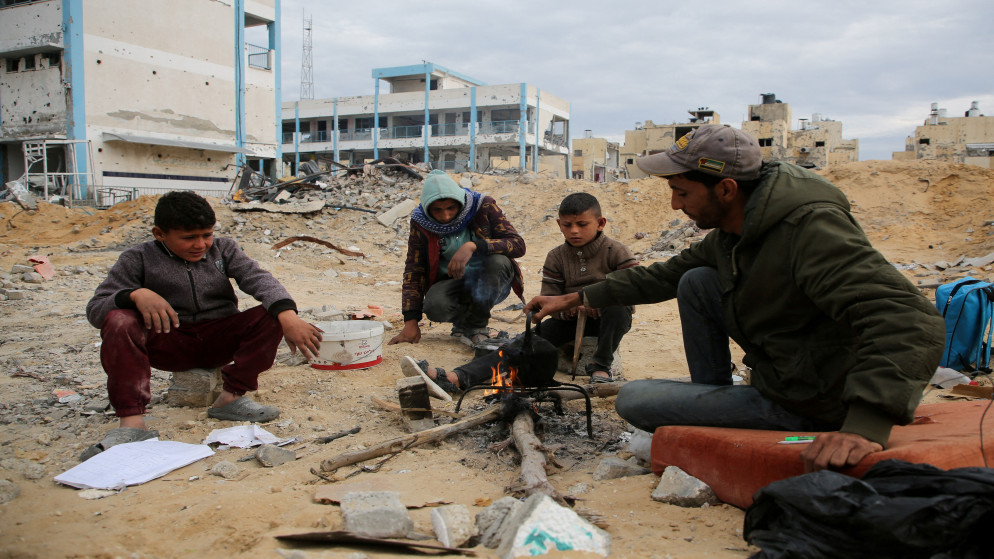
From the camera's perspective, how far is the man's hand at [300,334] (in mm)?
2902

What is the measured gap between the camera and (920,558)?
1.43 meters

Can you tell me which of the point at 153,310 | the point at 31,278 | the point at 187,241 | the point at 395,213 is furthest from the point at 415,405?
the point at 395,213

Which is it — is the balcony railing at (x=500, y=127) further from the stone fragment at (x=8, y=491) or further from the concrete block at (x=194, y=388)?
the stone fragment at (x=8, y=491)

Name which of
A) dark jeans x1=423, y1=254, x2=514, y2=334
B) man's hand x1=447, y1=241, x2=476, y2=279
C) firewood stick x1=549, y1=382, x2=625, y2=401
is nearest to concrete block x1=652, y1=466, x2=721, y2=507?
firewood stick x1=549, y1=382, x2=625, y2=401

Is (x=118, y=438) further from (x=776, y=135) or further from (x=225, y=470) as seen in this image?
(x=776, y=135)

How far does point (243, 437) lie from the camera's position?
2924 mm

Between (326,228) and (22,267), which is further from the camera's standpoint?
(326,228)

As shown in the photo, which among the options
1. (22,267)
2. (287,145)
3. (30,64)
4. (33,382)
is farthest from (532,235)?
(287,145)

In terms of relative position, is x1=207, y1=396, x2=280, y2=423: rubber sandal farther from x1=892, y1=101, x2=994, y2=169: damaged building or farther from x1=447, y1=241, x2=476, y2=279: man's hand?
x1=892, y1=101, x2=994, y2=169: damaged building

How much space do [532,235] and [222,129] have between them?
Answer: 16690mm

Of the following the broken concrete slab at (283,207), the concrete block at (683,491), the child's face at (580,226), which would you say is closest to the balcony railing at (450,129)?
the broken concrete slab at (283,207)

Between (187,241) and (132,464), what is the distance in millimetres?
1106

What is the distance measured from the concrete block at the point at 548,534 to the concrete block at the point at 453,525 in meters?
0.11

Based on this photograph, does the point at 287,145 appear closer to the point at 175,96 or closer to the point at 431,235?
the point at 175,96
